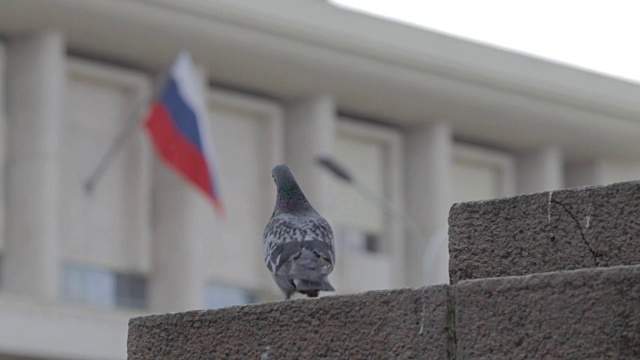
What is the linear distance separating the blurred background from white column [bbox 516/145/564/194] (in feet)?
0.24

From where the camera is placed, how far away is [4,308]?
40.2 metres

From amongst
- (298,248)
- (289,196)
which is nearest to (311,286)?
(298,248)

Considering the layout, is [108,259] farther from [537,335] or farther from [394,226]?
[537,335]

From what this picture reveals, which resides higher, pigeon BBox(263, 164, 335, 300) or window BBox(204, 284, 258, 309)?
window BBox(204, 284, 258, 309)

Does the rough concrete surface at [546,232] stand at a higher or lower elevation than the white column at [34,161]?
lower

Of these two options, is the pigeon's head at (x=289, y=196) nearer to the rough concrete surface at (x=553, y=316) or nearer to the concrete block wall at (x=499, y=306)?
the concrete block wall at (x=499, y=306)

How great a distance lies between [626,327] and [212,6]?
3886 cm

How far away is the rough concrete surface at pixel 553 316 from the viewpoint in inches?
215

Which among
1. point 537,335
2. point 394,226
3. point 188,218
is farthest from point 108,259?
point 537,335

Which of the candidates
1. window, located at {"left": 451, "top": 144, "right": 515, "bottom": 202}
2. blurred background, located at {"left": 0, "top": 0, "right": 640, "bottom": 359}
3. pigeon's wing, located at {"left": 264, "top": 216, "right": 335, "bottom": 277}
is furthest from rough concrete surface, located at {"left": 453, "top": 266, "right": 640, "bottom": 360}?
window, located at {"left": 451, "top": 144, "right": 515, "bottom": 202}

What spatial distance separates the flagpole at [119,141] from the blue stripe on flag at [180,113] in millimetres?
1743

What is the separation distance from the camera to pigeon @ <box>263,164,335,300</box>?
7.83 meters

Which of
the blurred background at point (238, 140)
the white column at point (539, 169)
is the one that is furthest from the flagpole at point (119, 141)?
the white column at point (539, 169)

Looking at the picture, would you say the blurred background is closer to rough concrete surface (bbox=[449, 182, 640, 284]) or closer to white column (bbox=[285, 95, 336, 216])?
white column (bbox=[285, 95, 336, 216])
